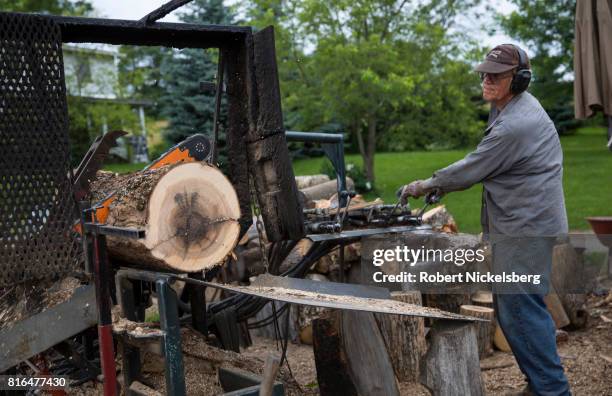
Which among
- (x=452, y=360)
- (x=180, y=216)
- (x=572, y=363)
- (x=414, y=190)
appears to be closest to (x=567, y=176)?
(x=572, y=363)

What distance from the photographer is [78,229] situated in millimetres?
3445

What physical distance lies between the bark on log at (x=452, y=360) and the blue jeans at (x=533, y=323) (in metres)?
0.55

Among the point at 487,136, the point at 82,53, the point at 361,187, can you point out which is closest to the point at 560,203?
the point at 487,136

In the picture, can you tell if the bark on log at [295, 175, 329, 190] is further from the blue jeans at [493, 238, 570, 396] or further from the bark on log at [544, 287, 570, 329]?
the blue jeans at [493, 238, 570, 396]

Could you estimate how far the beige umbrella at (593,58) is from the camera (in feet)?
18.1

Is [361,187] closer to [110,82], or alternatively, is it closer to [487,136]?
[110,82]

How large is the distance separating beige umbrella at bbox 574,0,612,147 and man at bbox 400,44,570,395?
188 cm

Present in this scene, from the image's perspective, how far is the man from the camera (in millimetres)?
3883

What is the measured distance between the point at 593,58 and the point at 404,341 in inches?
112

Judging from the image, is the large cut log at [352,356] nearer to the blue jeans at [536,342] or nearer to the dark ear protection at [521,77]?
the blue jeans at [536,342]

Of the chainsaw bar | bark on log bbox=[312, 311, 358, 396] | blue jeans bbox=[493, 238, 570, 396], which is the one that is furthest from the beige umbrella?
the chainsaw bar

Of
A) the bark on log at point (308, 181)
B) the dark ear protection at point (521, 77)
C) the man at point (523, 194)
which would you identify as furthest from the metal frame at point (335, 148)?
the bark on log at point (308, 181)

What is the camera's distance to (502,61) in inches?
156

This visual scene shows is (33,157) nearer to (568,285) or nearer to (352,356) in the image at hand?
(352,356)
